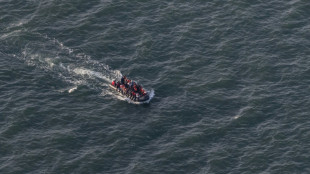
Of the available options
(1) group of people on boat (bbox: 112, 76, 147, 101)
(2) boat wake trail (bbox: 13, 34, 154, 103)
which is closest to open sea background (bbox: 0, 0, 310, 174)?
(2) boat wake trail (bbox: 13, 34, 154, 103)

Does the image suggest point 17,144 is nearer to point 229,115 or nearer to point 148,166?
point 148,166

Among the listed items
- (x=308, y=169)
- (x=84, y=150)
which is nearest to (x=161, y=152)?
(x=84, y=150)

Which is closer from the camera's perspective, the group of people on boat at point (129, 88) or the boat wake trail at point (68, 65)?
the group of people on boat at point (129, 88)

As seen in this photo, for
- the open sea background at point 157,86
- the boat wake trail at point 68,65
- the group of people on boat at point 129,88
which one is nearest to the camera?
the open sea background at point 157,86

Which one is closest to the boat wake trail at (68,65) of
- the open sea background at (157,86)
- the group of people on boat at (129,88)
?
the open sea background at (157,86)

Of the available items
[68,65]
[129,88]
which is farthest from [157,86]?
[68,65]

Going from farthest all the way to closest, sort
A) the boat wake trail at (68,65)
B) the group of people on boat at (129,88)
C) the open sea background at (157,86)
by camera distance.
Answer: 1. the boat wake trail at (68,65)
2. the group of people on boat at (129,88)
3. the open sea background at (157,86)

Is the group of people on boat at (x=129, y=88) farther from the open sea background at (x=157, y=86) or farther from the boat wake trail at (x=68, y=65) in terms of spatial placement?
the open sea background at (x=157, y=86)
